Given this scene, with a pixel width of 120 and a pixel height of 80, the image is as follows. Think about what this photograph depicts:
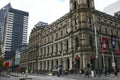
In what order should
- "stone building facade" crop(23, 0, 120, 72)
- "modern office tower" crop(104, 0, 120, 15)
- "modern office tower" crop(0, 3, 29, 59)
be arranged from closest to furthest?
"stone building facade" crop(23, 0, 120, 72) → "modern office tower" crop(104, 0, 120, 15) → "modern office tower" crop(0, 3, 29, 59)

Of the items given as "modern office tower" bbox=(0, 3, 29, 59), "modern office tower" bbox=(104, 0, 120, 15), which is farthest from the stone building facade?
"modern office tower" bbox=(0, 3, 29, 59)

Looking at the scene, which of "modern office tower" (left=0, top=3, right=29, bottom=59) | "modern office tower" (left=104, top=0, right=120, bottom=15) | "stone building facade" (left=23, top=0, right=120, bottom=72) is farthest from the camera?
"modern office tower" (left=0, top=3, right=29, bottom=59)

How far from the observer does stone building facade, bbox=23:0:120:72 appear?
5816cm

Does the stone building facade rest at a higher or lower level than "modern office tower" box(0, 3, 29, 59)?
lower

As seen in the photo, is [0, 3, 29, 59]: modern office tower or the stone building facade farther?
[0, 3, 29, 59]: modern office tower

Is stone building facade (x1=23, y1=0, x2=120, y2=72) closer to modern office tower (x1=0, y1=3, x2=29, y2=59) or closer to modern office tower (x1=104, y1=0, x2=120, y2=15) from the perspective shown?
modern office tower (x1=104, y1=0, x2=120, y2=15)

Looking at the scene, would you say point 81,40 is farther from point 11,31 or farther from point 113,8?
point 11,31

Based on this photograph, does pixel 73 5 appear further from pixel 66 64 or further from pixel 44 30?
pixel 44 30

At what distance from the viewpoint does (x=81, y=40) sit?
58.4 meters

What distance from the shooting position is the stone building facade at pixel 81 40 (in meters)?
58.2

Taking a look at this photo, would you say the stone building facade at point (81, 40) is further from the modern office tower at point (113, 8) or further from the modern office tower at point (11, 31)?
the modern office tower at point (11, 31)

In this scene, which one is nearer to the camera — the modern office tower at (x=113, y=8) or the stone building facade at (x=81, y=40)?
the stone building facade at (x=81, y=40)

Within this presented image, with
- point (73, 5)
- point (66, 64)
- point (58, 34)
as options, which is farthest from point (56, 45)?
point (73, 5)

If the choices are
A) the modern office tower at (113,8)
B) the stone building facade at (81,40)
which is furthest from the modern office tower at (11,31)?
the stone building facade at (81,40)
